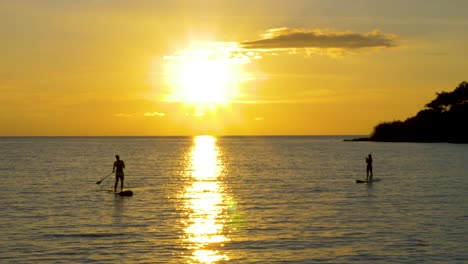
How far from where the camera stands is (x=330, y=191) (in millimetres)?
47312

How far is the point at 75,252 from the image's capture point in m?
23.5

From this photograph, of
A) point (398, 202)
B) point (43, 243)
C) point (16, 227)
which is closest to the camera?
point (43, 243)

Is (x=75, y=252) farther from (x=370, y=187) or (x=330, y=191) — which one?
(x=370, y=187)

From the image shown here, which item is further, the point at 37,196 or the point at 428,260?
the point at 37,196

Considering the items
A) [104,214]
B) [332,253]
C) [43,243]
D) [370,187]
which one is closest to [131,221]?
[104,214]

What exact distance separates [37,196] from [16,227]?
1594 cm

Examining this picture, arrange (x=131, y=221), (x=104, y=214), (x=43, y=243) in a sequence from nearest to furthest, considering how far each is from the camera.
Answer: (x=43, y=243) < (x=131, y=221) < (x=104, y=214)

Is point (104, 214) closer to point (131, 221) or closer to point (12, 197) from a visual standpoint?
point (131, 221)

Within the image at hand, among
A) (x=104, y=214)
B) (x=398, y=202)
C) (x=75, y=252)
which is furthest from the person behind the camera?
(x=398, y=202)

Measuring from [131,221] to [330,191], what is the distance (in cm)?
2020

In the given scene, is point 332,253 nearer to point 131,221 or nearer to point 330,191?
point 131,221

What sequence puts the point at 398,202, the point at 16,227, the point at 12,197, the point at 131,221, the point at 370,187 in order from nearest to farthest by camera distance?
the point at 16,227
the point at 131,221
the point at 398,202
the point at 12,197
the point at 370,187

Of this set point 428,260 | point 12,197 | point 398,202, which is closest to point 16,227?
point 12,197

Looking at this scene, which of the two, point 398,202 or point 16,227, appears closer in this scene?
point 16,227
